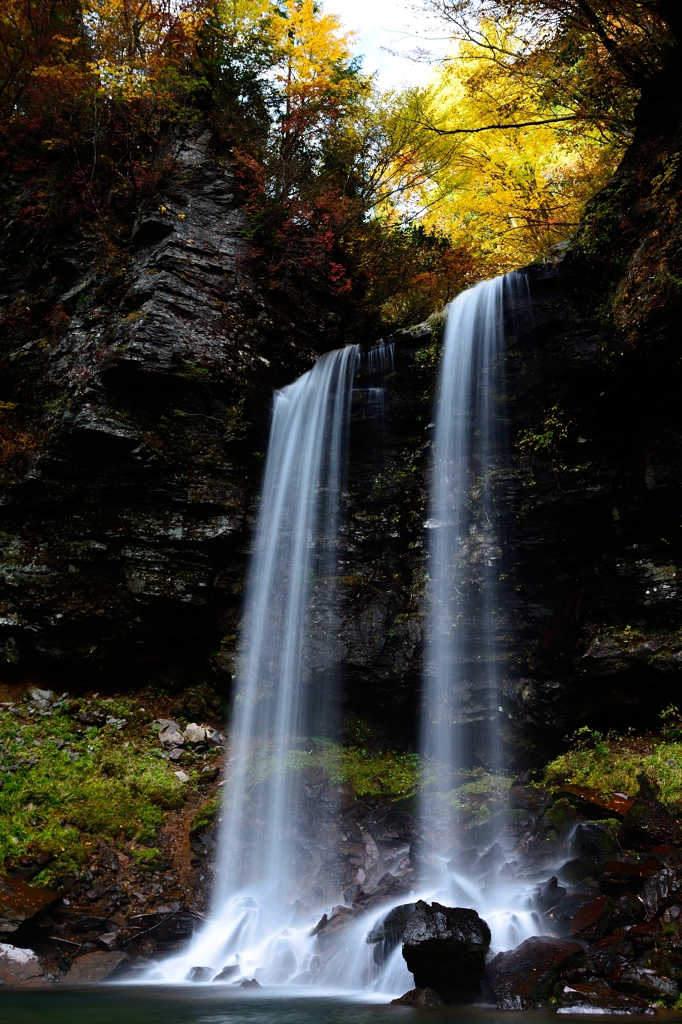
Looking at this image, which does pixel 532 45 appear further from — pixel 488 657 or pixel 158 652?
pixel 158 652

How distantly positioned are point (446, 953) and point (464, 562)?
4.97m

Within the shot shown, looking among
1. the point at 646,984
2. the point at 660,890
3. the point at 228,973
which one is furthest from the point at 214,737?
the point at 646,984

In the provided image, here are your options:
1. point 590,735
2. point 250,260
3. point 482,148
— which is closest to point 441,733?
point 590,735

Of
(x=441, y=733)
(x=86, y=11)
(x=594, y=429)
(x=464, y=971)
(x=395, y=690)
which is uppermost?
(x=86, y=11)

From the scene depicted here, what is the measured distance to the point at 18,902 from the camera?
602 centimetres

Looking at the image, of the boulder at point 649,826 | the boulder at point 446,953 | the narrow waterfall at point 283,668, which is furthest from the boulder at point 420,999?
the boulder at point 649,826

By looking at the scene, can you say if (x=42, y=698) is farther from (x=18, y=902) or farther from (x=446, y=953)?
(x=446, y=953)

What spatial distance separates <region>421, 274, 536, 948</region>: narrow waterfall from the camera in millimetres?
→ 8273

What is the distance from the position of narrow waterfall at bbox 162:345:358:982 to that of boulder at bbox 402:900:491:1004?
2.13m

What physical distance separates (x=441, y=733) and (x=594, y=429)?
4.67 metres

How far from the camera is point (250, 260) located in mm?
11875

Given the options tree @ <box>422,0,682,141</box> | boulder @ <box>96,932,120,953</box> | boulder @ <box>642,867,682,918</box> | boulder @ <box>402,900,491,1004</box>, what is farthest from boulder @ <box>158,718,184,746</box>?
tree @ <box>422,0,682,141</box>

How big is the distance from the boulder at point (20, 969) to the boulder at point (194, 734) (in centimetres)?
344

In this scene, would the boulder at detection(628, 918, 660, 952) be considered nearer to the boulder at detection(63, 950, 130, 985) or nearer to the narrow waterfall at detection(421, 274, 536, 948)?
the narrow waterfall at detection(421, 274, 536, 948)
